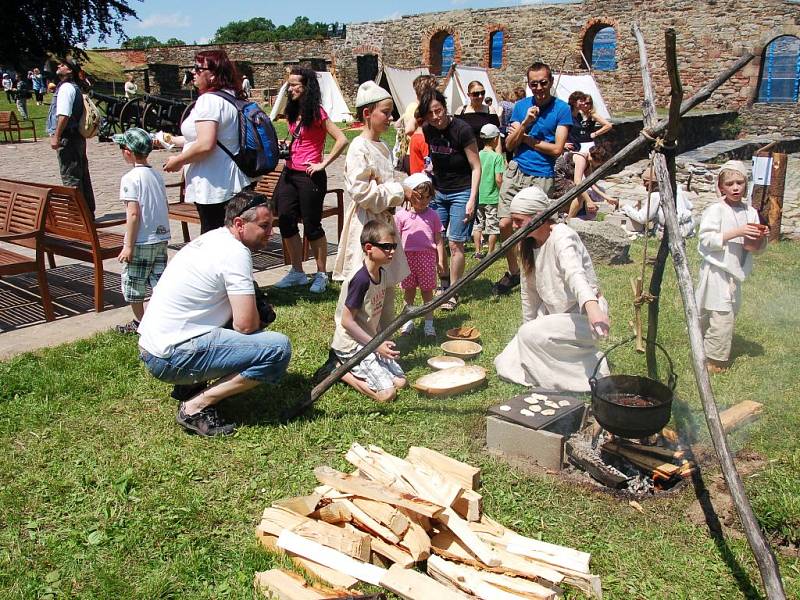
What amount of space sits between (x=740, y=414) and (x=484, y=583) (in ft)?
7.99

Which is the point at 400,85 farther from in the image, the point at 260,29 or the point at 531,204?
the point at 260,29

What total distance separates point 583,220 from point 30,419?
287 inches

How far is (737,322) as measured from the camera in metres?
6.39

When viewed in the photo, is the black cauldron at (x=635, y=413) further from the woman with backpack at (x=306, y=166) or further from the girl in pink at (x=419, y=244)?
the woman with backpack at (x=306, y=166)

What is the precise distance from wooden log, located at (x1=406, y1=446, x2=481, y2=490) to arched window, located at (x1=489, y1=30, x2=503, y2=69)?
1176 inches

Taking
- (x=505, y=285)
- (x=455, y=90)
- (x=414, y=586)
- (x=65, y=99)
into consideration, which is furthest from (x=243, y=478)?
(x=455, y=90)

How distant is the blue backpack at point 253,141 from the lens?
19.9 feet

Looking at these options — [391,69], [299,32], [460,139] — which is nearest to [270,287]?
[460,139]

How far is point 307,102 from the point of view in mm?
6617

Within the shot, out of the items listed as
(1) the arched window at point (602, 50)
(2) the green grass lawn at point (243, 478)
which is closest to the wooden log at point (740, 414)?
(2) the green grass lawn at point (243, 478)

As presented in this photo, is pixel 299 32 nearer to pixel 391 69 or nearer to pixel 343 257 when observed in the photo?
pixel 391 69

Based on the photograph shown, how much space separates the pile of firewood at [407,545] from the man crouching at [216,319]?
96cm

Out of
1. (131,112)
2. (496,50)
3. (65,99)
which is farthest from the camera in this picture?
(496,50)

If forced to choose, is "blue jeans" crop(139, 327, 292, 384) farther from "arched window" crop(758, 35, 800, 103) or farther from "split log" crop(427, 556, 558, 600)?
"arched window" crop(758, 35, 800, 103)
